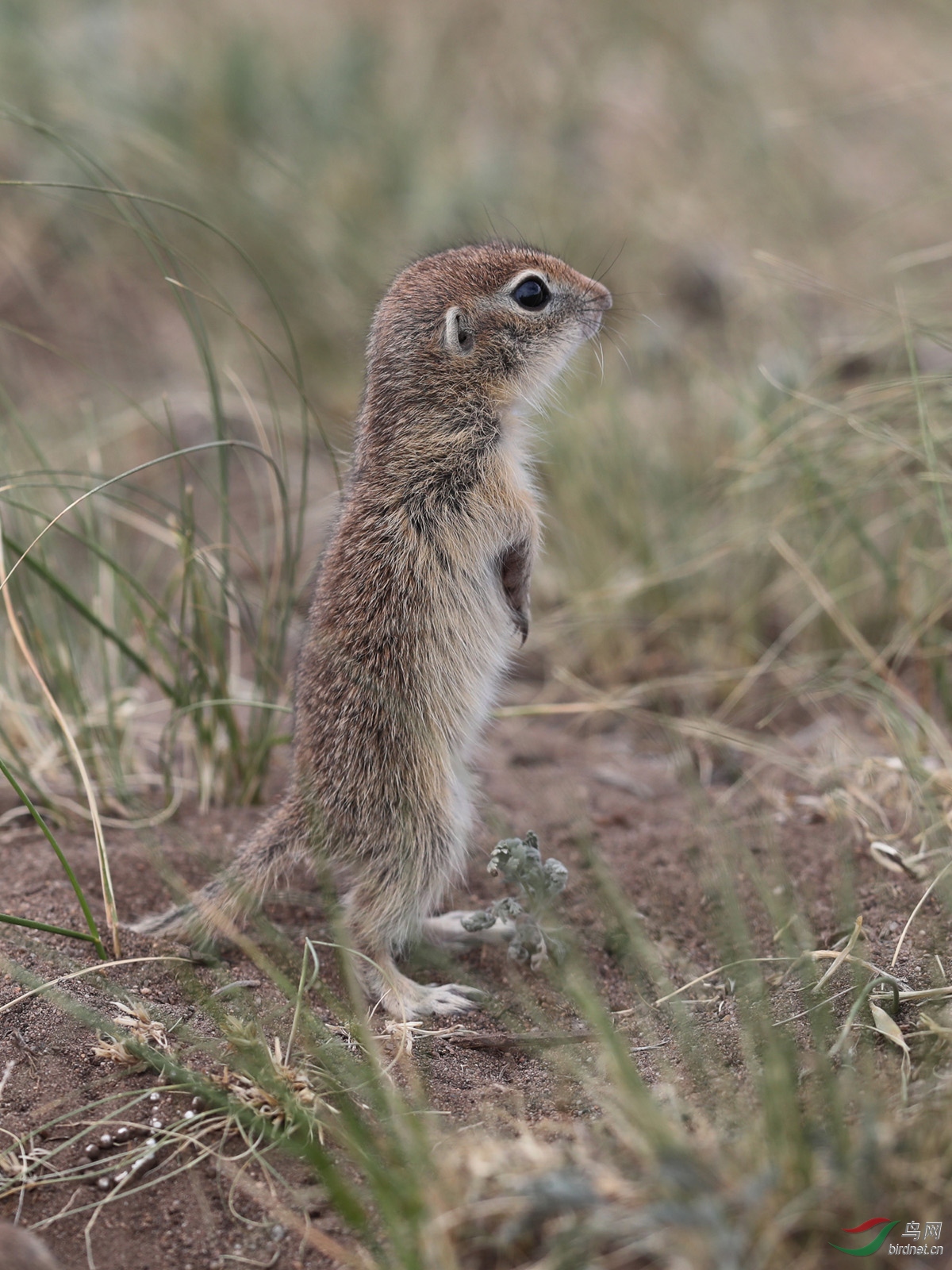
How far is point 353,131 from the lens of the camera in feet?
27.8

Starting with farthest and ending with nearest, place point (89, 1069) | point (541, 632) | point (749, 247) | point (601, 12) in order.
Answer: point (601, 12), point (749, 247), point (541, 632), point (89, 1069)

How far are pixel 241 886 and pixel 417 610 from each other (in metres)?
0.92

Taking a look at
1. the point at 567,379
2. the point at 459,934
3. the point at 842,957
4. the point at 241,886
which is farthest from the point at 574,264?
the point at 842,957

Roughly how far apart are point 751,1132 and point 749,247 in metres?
6.65

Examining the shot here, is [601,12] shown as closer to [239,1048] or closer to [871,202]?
[871,202]

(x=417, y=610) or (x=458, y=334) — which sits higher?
(x=458, y=334)

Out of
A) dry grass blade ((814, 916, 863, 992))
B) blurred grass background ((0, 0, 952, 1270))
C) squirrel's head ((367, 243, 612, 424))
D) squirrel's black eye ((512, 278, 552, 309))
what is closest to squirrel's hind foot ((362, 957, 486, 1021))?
blurred grass background ((0, 0, 952, 1270))

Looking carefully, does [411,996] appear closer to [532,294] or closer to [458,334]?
[458,334]

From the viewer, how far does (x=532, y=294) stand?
3607 millimetres

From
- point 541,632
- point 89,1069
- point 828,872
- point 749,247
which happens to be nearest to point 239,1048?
point 89,1069

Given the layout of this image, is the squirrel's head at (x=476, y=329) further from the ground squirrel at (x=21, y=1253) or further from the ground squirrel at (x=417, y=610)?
the ground squirrel at (x=21, y=1253)
